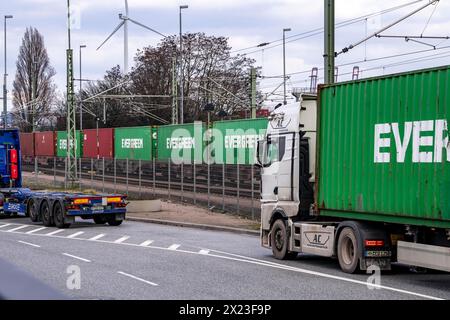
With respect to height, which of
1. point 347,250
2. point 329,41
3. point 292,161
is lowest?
point 347,250

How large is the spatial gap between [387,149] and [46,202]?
49.3ft

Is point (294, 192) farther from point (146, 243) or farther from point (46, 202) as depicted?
point (46, 202)

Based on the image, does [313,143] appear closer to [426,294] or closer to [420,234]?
[420,234]

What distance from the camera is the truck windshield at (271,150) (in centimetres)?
1587

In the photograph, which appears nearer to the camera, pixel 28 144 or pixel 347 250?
pixel 347 250

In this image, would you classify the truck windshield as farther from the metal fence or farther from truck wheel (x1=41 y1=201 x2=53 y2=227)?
truck wheel (x1=41 y1=201 x2=53 y2=227)

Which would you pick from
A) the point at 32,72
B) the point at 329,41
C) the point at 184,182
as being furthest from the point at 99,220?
the point at 32,72

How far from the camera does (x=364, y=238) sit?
1260cm

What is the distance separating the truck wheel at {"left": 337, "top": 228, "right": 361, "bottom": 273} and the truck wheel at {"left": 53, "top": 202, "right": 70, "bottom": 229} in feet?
40.7

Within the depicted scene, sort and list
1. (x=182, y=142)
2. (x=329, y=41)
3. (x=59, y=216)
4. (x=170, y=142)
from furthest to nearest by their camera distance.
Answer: (x=170, y=142) → (x=182, y=142) → (x=59, y=216) → (x=329, y=41)

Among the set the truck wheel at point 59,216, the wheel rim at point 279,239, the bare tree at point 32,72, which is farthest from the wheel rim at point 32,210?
the bare tree at point 32,72

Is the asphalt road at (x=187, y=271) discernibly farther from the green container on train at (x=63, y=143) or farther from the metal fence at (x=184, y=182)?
the green container on train at (x=63, y=143)

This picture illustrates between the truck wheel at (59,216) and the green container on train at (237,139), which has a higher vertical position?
the green container on train at (237,139)

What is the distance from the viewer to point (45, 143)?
63344mm
